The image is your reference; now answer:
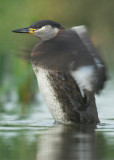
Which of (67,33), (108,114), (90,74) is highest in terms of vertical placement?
(67,33)

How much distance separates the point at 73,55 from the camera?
6891mm

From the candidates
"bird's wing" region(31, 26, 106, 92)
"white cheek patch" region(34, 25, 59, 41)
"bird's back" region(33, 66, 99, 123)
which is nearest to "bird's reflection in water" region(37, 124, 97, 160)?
"bird's back" region(33, 66, 99, 123)

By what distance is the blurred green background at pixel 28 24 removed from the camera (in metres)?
11.8

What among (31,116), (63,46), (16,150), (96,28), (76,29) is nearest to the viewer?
(16,150)

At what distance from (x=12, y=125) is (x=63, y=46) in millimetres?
→ 1563

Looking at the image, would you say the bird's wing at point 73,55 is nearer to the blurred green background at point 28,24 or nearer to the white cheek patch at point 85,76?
the white cheek patch at point 85,76

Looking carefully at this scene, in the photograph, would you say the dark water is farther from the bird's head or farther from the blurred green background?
the bird's head

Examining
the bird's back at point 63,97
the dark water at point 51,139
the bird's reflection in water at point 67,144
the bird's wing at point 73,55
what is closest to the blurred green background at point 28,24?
the bird's back at point 63,97

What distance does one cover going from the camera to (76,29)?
24.1 ft

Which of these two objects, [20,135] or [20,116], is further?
[20,116]

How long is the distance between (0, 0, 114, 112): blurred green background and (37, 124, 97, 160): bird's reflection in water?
106cm

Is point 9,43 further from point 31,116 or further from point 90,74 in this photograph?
point 90,74

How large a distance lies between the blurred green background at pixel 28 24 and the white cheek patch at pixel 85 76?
56cm

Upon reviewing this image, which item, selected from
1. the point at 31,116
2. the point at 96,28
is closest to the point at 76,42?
the point at 31,116
